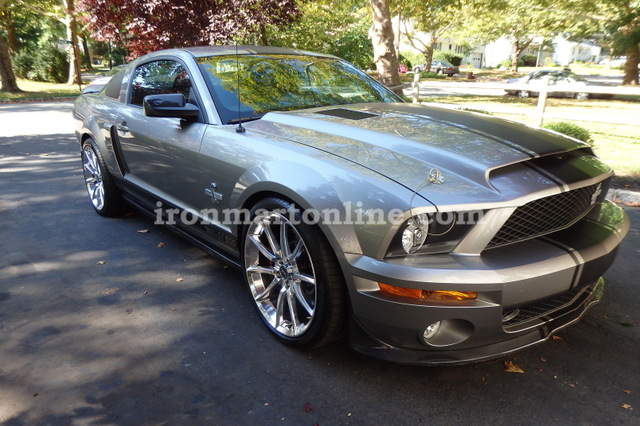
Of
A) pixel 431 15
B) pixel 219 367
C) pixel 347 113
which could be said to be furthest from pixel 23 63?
pixel 219 367

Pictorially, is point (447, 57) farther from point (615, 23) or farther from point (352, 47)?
point (615, 23)

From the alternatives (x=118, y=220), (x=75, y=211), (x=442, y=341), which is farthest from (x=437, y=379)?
(x=75, y=211)

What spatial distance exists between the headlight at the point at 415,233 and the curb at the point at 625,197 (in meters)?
4.38

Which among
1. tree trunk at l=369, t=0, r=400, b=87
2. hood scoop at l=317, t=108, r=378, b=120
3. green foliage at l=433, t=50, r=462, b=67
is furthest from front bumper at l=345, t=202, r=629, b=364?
green foliage at l=433, t=50, r=462, b=67

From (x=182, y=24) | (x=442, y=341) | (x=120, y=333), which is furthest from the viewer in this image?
(x=182, y=24)

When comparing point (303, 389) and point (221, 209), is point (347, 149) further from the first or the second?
point (303, 389)

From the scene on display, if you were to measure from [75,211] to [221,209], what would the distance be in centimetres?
294

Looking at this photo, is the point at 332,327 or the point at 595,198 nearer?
the point at 332,327

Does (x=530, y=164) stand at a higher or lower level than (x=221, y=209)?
higher

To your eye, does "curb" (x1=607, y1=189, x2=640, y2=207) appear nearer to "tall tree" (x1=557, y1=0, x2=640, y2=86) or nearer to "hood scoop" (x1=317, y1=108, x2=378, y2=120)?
"hood scoop" (x1=317, y1=108, x2=378, y2=120)

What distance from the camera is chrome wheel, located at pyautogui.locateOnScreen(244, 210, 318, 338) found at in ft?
8.23

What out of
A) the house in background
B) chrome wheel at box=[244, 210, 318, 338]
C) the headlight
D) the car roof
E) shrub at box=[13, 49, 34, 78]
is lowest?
chrome wheel at box=[244, 210, 318, 338]

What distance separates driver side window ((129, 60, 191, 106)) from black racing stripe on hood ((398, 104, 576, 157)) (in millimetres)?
1641

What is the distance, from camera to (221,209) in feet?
9.66
